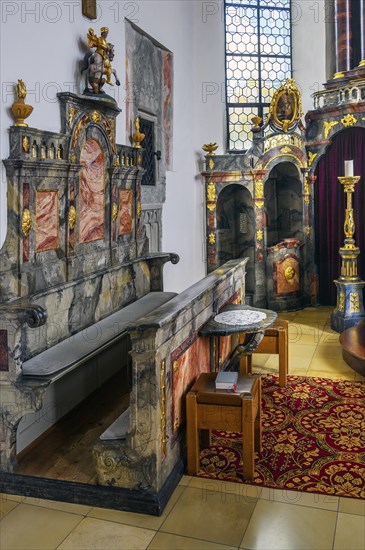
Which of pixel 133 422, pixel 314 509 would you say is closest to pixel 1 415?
pixel 133 422

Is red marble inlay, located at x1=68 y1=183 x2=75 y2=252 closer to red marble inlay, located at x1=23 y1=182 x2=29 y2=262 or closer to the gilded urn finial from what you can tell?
red marble inlay, located at x1=23 y1=182 x2=29 y2=262

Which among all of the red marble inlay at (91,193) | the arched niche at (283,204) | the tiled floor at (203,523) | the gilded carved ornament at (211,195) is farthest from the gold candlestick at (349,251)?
the tiled floor at (203,523)

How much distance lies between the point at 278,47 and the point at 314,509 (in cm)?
856

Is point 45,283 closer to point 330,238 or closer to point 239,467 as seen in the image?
point 239,467

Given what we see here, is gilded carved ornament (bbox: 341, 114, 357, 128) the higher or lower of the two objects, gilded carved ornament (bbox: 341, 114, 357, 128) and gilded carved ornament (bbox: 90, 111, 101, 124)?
the higher

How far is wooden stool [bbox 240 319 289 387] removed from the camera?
576 centimetres

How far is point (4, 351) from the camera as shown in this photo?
3781mm

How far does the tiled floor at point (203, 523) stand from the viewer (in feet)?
10.6

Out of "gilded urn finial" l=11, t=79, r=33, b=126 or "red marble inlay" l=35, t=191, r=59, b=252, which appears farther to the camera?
"red marble inlay" l=35, t=191, r=59, b=252

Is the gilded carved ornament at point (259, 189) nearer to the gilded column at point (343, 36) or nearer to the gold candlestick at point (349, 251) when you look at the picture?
the gold candlestick at point (349, 251)

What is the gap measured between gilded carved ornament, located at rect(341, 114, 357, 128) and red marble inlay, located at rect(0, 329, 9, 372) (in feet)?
21.9

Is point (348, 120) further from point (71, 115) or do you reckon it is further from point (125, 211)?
point (71, 115)

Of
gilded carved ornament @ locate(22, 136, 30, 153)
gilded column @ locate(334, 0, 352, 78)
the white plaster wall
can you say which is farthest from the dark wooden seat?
the white plaster wall

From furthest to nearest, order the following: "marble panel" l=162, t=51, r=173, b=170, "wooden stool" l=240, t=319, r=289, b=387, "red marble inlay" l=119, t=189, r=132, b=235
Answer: "marble panel" l=162, t=51, r=173, b=170
"red marble inlay" l=119, t=189, r=132, b=235
"wooden stool" l=240, t=319, r=289, b=387
